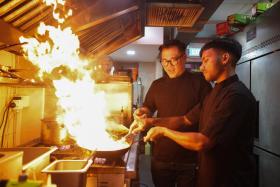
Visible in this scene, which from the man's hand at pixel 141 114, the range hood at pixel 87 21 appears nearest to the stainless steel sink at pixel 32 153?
the range hood at pixel 87 21

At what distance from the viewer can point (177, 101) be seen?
2.81 metres

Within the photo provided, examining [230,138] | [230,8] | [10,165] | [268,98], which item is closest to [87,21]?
[10,165]

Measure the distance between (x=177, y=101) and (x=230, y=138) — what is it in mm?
1010

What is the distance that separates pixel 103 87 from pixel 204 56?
2.22 metres

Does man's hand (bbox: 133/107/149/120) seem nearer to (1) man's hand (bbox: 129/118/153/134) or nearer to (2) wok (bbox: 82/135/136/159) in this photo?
(1) man's hand (bbox: 129/118/153/134)

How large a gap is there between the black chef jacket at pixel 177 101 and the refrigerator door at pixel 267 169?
3.62ft

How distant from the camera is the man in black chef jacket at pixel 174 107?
266 centimetres

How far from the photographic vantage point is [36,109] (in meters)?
3.31

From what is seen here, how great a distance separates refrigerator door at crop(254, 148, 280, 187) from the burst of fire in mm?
1929

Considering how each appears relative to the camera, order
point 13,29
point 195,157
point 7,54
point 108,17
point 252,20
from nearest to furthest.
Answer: point 13,29 → point 108,17 → point 7,54 → point 195,157 → point 252,20

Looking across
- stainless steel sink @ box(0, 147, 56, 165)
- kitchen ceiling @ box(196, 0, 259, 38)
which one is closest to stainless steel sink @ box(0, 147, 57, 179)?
stainless steel sink @ box(0, 147, 56, 165)

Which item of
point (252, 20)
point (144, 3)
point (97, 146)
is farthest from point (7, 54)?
point (252, 20)

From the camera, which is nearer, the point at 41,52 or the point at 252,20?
the point at 41,52

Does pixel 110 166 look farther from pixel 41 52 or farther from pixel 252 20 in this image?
pixel 252 20
